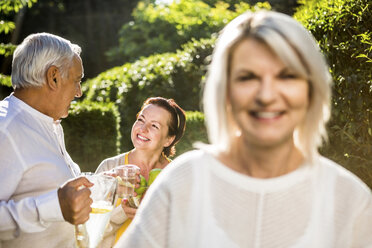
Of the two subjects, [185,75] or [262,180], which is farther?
[185,75]

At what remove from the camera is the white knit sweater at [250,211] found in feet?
5.55

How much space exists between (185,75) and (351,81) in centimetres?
630

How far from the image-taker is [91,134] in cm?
958

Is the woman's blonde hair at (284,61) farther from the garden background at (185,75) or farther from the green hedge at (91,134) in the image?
the green hedge at (91,134)

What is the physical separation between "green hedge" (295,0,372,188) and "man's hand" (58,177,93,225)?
2.76 meters

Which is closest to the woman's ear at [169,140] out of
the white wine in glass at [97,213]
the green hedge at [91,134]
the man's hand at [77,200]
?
the white wine in glass at [97,213]

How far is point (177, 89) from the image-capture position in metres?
10.7

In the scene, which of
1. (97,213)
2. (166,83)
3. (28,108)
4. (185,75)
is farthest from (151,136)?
(185,75)

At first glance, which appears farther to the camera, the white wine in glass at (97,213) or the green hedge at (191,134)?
the green hedge at (191,134)

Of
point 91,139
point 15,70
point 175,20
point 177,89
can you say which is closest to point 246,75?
point 15,70

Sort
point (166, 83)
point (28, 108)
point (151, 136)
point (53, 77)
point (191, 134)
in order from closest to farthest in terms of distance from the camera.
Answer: point (28, 108) < point (53, 77) < point (151, 136) < point (191, 134) < point (166, 83)

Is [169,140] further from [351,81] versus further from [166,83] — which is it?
[166,83]

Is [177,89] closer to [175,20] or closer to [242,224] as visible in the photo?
[242,224]

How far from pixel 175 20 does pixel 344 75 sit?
65.8 ft
